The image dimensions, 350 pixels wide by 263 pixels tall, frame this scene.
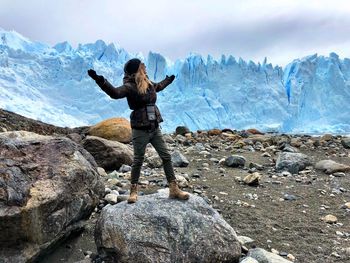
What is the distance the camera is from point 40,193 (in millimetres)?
4023

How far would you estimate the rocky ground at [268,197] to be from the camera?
4.89 m

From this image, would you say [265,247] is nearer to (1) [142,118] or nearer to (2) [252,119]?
(1) [142,118]

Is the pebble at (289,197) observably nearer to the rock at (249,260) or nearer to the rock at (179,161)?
the rock at (179,161)

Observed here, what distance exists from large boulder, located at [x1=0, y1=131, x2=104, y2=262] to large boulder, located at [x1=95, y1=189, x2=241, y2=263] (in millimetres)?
414

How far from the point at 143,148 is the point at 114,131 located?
7988 mm

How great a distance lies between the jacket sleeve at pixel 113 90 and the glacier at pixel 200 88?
2841 cm

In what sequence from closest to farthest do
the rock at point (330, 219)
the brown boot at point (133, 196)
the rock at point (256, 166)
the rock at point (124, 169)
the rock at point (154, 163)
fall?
the brown boot at point (133, 196)
the rock at point (330, 219)
the rock at point (124, 169)
the rock at point (154, 163)
the rock at point (256, 166)

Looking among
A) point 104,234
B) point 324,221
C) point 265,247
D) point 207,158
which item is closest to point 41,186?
point 104,234

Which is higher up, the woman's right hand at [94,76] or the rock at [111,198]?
the woman's right hand at [94,76]

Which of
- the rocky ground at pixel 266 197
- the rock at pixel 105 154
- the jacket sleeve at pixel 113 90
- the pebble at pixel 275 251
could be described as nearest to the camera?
the jacket sleeve at pixel 113 90

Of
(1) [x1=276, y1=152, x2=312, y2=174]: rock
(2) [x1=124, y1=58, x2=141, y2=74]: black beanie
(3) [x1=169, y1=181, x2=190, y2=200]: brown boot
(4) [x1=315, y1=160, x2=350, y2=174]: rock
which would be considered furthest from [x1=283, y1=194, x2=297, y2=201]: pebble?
(2) [x1=124, y1=58, x2=141, y2=74]: black beanie

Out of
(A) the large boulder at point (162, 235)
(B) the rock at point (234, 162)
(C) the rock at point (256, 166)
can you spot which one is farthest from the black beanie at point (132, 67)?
(C) the rock at point (256, 166)

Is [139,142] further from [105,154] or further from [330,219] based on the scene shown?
[105,154]

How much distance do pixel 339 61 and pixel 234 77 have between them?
991 cm
